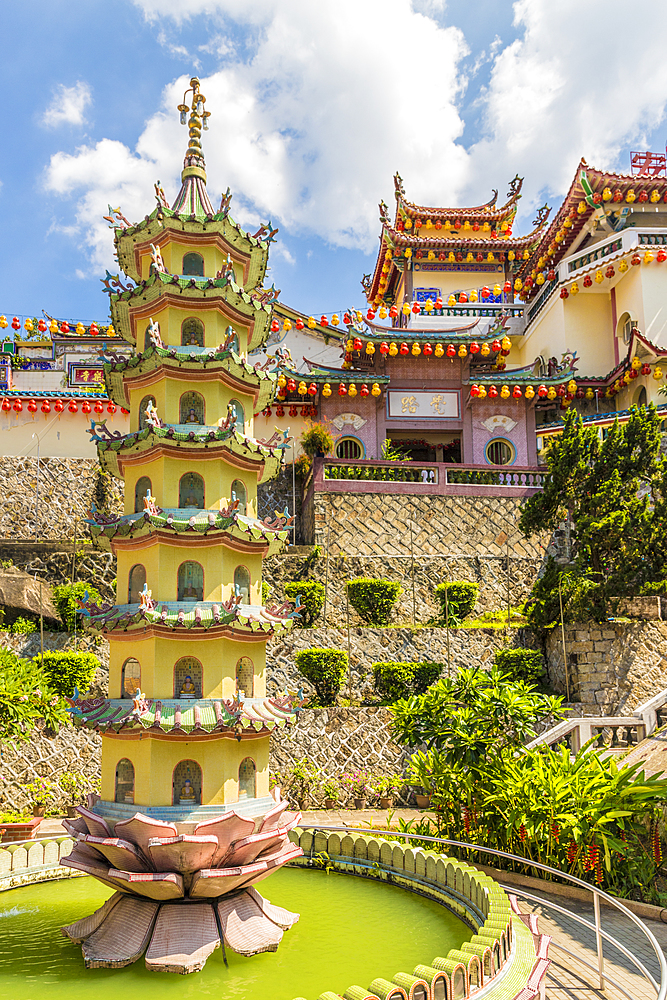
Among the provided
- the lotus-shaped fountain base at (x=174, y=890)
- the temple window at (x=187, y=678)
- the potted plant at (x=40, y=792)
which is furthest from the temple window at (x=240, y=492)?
the potted plant at (x=40, y=792)

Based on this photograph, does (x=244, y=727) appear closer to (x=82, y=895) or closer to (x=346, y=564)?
(x=82, y=895)

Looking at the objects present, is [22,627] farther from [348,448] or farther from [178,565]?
[348,448]

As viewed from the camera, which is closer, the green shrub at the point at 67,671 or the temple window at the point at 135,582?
the temple window at the point at 135,582

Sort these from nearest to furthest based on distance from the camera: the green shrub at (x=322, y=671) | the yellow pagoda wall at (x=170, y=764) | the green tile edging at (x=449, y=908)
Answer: the green tile edging at (x=449, y=908) → the yellow pagoda wall at (x=170, y=764) → the green shrub at (x=322, y=671)

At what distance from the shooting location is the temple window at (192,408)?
473 inches

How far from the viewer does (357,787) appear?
18.7 m

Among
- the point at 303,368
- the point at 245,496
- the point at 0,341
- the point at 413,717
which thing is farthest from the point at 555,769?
the point at 0,341

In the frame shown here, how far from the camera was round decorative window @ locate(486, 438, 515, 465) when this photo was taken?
32.5 metres

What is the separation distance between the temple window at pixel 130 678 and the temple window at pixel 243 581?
1897mm

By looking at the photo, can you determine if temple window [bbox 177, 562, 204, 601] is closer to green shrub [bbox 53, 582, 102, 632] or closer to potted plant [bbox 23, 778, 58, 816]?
potted plant [bbox 23, 778, 58, 816]

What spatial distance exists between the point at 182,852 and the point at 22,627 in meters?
13.6

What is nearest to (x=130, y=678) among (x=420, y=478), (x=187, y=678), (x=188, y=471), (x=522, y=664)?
(x=187, y=678)

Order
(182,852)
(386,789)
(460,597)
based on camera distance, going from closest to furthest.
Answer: (182,852), (386,789), (460,597)

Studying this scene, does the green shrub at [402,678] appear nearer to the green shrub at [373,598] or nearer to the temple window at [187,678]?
the green shrub at [373,598]
